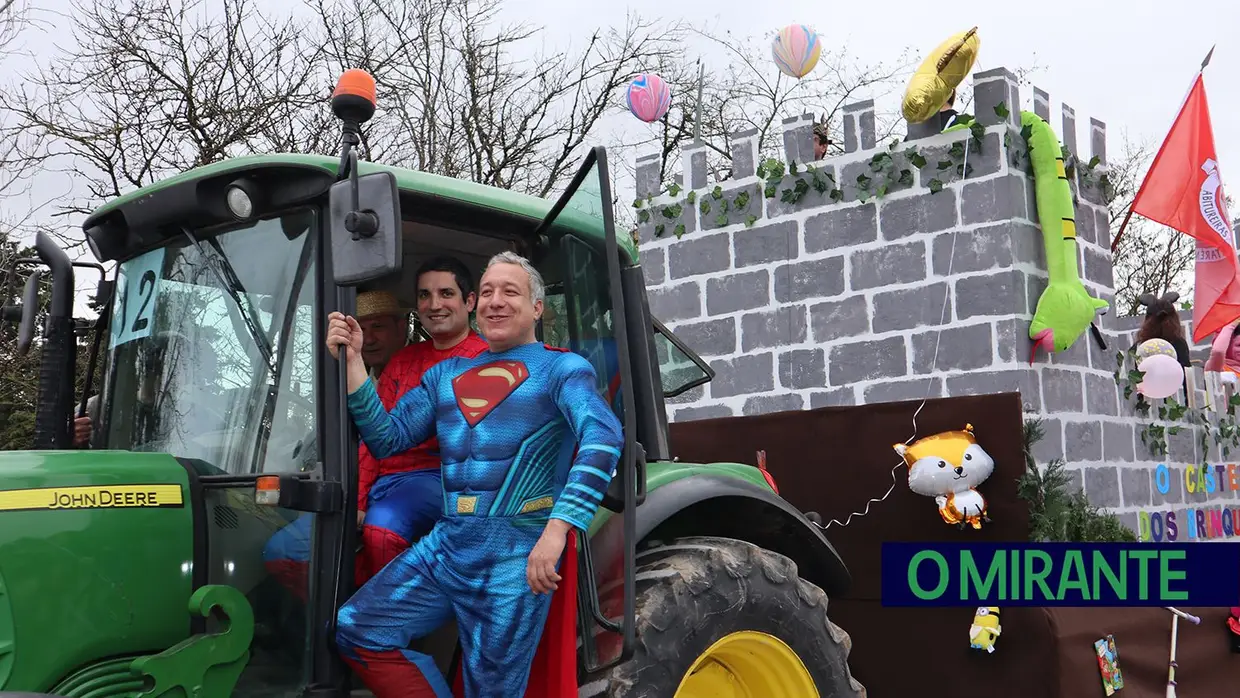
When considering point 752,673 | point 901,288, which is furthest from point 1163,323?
point 752,673

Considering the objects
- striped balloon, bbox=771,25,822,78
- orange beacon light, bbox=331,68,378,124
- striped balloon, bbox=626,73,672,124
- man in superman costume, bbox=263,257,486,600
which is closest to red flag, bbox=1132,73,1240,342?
striped balloon, bbox=771,25,822,78

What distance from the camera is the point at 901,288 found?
5.96m

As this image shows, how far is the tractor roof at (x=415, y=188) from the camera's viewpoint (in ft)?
9.72

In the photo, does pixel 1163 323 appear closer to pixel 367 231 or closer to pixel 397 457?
pixel 397 457

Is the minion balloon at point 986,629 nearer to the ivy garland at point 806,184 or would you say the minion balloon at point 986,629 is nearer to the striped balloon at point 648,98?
the ivy garland at point 806,184

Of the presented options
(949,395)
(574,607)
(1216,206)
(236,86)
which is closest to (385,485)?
(574,607)

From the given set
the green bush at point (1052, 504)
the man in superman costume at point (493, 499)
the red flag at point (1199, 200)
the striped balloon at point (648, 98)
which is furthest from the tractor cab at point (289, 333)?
the striped balloon at point (648, 98)

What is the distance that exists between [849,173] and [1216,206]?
2050mm

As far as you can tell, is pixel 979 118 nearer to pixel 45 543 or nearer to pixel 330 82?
pixel 45 543

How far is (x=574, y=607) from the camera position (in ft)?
9.31

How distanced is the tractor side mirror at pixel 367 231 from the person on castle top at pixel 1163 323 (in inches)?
276

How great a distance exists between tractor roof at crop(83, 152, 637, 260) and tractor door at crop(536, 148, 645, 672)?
0.01 metres

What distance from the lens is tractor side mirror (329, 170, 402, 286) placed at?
255 cm

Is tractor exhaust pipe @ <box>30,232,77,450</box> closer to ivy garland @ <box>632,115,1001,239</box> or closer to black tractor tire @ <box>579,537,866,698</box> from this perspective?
black tractor tire @ <box>579,537,866,698</box>
